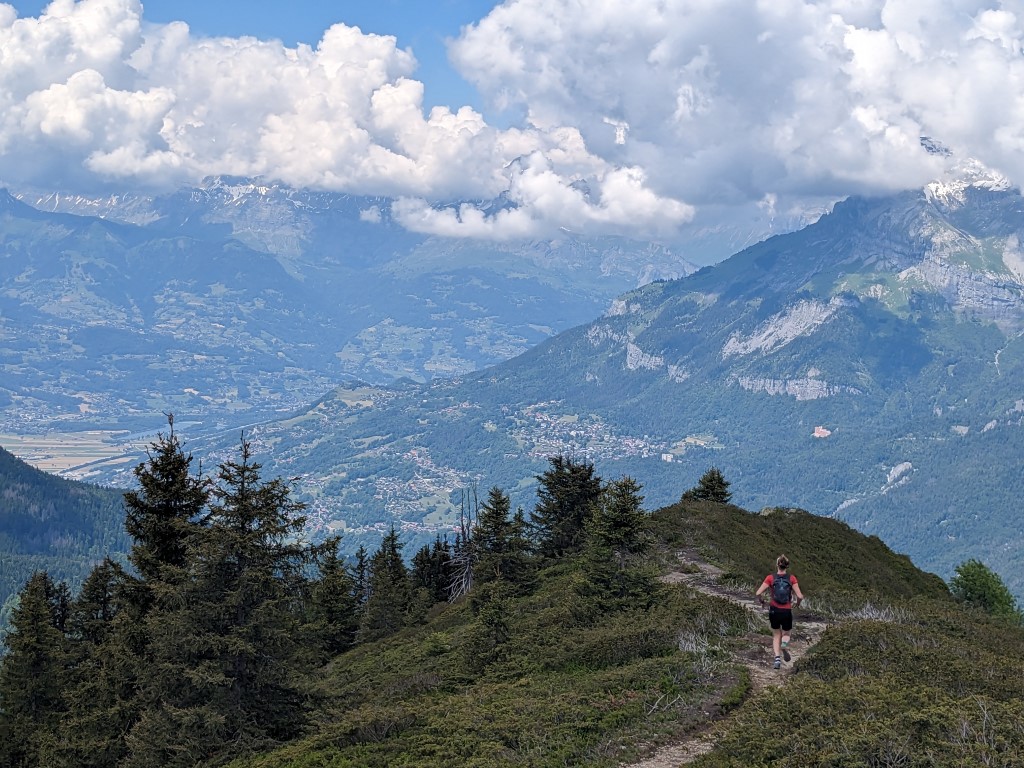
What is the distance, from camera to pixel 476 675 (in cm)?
2845

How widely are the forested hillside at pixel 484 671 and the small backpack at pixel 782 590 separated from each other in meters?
1.68

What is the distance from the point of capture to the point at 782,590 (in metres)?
21.6

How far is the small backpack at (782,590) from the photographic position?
70.9 ft

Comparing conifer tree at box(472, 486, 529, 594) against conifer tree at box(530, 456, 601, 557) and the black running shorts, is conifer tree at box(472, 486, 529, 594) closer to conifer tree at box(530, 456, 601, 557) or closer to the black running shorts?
conifer tree at box(530, 456, 601, 557)

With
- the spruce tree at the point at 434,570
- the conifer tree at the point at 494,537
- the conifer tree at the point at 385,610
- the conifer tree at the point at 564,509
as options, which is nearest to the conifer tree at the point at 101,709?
the conifer tree at the point at 494,537

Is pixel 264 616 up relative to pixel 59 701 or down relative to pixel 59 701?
up

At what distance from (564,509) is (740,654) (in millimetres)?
37745

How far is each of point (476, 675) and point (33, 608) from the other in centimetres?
2594

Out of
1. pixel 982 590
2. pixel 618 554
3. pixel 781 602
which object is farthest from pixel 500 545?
pixel 982 590

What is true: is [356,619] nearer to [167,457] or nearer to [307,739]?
[167,457]

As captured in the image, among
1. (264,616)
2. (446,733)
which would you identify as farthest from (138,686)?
(446,733)

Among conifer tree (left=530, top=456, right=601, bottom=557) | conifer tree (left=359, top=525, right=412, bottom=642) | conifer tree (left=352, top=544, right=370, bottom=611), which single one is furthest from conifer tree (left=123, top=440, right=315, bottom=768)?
conifer tree (left=352, top=544, right=370, bottom=611)

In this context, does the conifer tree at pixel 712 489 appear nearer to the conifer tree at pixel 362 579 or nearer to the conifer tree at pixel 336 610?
the conifer tree at pixel 336 610

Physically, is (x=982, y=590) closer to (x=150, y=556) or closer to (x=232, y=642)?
(x=232, y=642)
